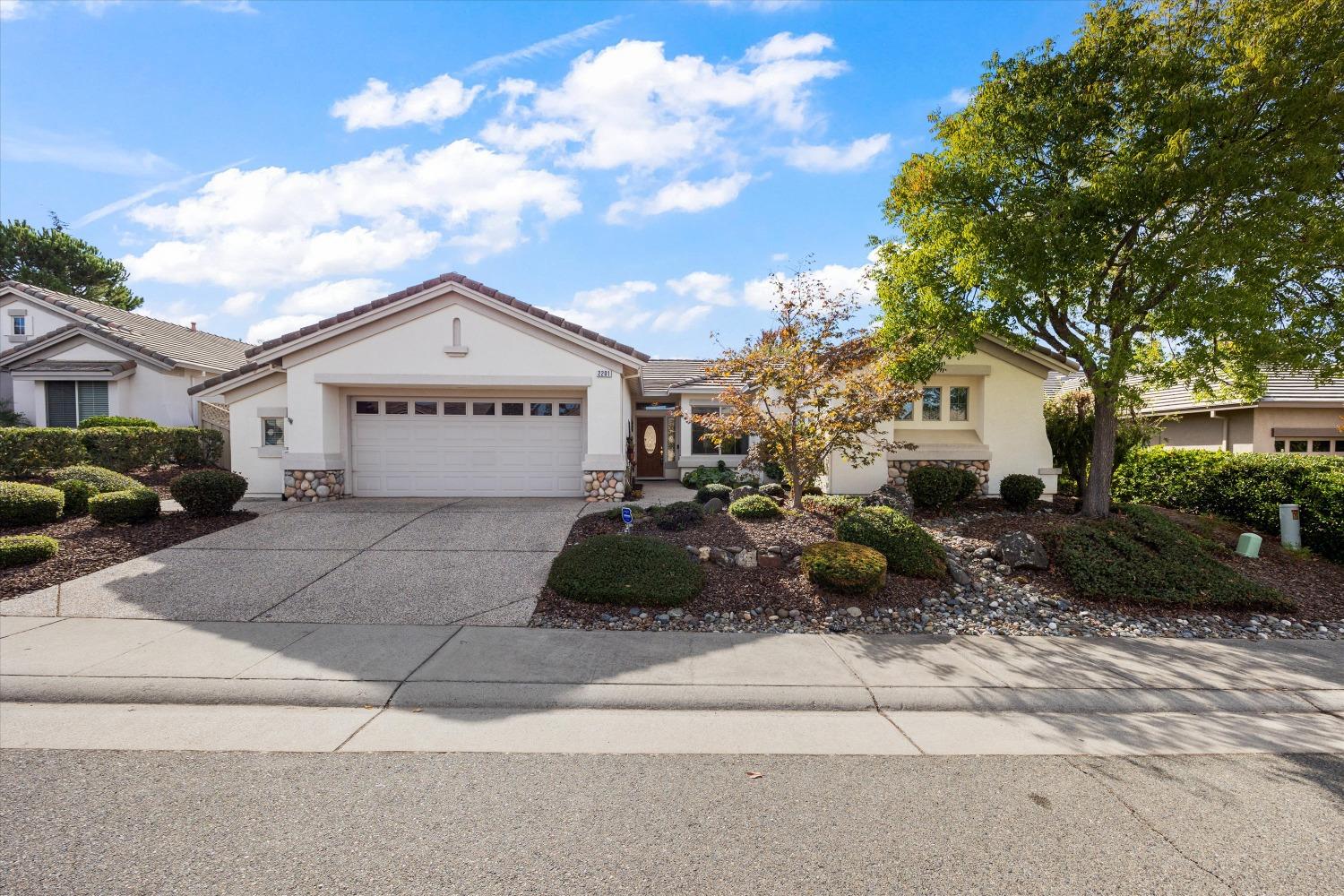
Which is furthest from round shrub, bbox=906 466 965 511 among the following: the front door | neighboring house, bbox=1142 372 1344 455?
the front door

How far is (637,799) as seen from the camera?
11.8 feet

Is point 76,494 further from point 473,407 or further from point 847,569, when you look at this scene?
point 847,569

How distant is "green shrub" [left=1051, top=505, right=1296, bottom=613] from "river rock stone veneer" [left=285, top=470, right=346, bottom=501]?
13.1 meters

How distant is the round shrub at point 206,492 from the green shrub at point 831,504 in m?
9.82

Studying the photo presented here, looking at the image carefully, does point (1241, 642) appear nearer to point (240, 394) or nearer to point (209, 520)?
point (209, 520)

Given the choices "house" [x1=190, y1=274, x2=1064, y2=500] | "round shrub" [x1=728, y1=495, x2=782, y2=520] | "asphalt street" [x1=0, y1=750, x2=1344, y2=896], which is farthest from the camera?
"house" [x1=190, y1=274, x2=1064, y2=500]

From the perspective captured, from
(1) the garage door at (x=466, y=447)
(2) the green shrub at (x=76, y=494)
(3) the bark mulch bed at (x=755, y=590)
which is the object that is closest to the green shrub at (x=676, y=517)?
(3) the bark mulch bed at (x=755, y=590)

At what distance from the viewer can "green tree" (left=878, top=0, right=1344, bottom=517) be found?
25.4ft

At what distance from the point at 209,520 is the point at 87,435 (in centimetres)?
790

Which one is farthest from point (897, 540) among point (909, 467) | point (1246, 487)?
point (1246, 487)

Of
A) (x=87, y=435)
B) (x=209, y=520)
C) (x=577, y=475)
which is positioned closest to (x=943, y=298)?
(x=577, y=475)

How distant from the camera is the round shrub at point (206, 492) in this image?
10.5 meters

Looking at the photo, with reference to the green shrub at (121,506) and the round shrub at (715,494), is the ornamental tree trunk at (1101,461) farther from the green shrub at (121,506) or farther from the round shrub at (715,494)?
the green shrub at (121,506)

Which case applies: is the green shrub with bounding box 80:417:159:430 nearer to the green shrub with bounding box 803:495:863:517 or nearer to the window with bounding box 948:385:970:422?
the green shrub with bounding box 803:495:863:517
